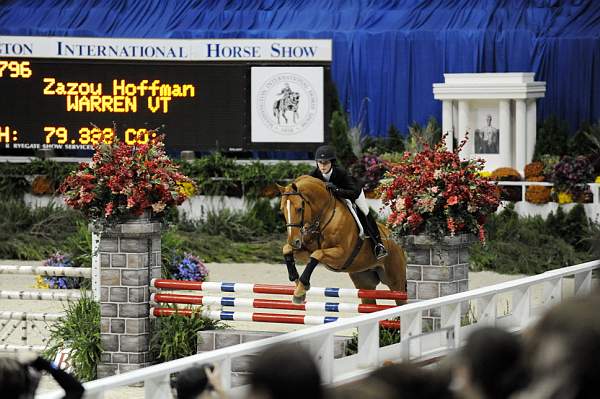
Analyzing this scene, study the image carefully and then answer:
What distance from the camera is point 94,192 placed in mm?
13094

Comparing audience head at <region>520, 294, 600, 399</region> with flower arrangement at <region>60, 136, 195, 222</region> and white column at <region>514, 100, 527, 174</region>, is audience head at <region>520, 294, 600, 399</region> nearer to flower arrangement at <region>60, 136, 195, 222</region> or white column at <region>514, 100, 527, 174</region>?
flower arrangement at <region>60, 136, 195, 222</region>

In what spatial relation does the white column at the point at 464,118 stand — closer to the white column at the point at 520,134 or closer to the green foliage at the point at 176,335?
the white column at the point at 520,134

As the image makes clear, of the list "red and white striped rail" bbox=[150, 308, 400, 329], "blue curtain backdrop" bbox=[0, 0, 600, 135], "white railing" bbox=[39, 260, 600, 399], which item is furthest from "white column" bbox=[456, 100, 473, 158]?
"white railing" bbox=[39, 260, 600, 399]

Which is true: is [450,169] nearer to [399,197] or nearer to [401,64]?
[399,197]

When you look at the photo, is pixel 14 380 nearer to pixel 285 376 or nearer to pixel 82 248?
pixel 285 376

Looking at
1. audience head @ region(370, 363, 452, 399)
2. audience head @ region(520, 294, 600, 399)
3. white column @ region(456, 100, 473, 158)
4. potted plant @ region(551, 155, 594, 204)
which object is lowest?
audience head @ region(370, 363, 452, 399)

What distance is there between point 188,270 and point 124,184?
2303 mm

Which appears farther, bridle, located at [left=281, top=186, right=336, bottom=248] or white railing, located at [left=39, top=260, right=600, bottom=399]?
bridle, located at [left=281, top=186, right=336, bottom=248]

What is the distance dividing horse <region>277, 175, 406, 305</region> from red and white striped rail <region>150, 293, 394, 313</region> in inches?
27.0

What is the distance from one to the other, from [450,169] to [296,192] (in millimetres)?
1744

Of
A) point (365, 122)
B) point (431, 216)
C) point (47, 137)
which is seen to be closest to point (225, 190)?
point (47, 137)

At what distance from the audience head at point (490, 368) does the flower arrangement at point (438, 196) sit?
827cm

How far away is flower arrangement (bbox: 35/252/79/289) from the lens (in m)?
17.6

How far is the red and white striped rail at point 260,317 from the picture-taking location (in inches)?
479
